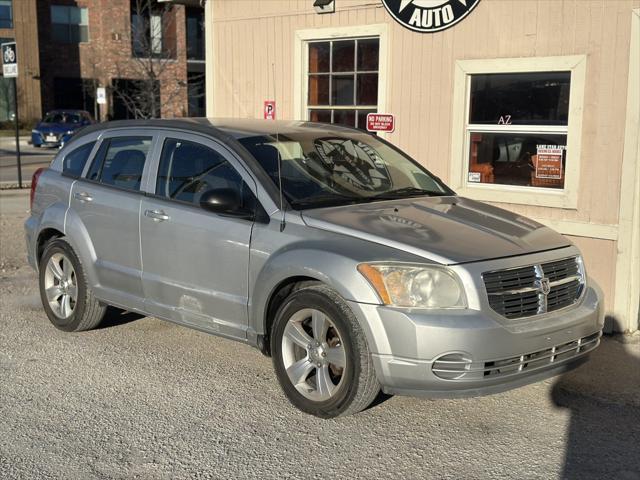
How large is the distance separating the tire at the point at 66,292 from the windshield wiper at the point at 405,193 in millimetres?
2460

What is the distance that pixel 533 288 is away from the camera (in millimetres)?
4469

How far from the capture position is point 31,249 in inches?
265

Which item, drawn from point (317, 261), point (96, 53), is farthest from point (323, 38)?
point (96, 53)

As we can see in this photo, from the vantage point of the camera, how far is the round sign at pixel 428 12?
769 cm

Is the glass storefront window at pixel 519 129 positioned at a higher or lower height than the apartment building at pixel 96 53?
lower

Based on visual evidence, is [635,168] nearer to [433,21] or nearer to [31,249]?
[433,21]

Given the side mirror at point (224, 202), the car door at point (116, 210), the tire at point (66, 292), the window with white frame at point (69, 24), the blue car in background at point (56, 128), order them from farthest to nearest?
the window with white frame at point (69, 24), the blue car in background at point (56, 128), the tire at point (66, 292), the car door at point (116, 210), the side mirror at point (224, 202)

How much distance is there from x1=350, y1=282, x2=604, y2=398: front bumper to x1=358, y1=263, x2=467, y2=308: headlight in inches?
2.3

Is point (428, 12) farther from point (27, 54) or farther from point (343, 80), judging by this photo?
point (27, 54)

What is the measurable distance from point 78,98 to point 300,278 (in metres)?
38.8

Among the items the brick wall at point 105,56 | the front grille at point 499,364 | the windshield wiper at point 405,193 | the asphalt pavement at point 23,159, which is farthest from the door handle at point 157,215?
the brick wall at point 105,56

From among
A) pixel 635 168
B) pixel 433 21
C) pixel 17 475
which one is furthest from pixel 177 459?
pixel 433 21

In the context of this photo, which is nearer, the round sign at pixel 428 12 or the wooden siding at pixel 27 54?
the round sign at pixel 428 12

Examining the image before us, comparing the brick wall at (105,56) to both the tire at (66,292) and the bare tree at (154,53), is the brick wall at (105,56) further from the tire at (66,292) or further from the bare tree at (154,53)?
the tire at (66,292)
